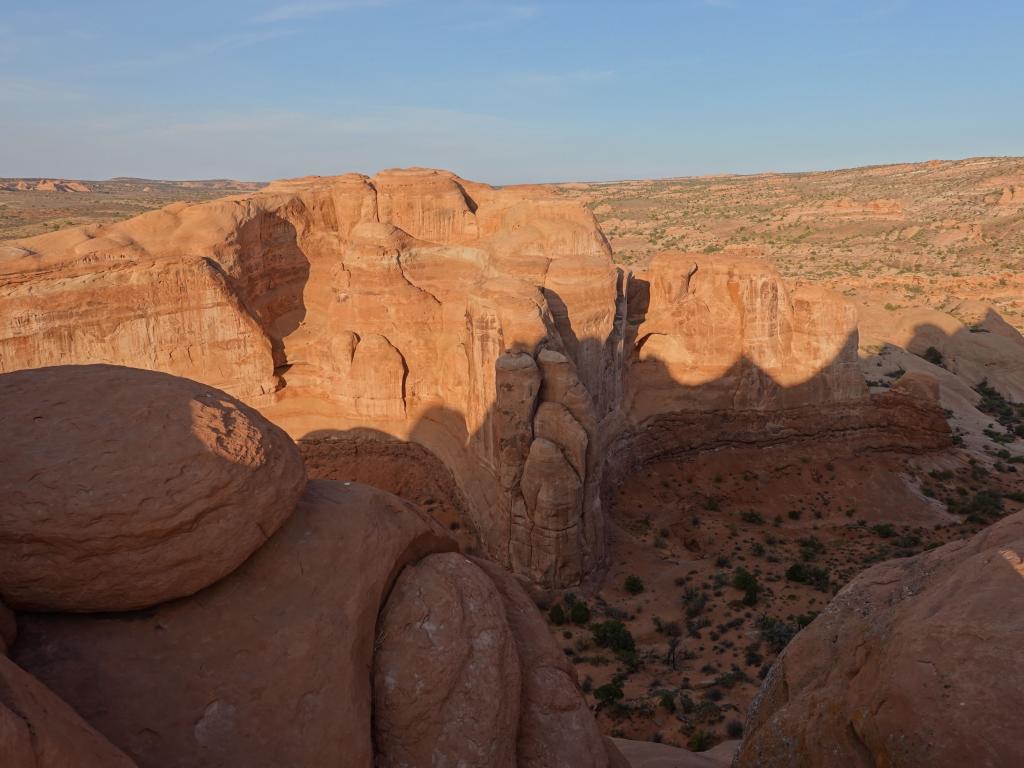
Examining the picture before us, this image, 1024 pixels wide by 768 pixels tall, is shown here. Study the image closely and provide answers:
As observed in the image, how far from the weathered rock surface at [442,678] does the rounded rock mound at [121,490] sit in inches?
73.1

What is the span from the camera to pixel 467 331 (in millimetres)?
24953

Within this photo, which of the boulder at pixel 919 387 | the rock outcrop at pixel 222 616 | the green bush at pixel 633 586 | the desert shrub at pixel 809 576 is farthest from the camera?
the boulder at pixel 919 387

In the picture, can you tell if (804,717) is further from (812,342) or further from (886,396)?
(886,396)

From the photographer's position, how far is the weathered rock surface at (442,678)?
7000 millimetres

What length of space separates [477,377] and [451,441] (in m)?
3.74

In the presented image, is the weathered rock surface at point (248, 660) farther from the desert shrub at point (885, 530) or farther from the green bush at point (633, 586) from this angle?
the desert shrub at point (885, 530)

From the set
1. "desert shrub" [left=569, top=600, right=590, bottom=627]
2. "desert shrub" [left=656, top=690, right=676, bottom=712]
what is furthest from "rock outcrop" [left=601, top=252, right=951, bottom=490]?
"desert shrub" [left=656, top=690, right=676, bottom=712]

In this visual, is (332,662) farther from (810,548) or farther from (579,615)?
(810,548)

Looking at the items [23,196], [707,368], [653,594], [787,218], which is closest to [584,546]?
[653,594]

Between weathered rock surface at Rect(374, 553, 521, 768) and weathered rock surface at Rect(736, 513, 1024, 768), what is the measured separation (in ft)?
10.8

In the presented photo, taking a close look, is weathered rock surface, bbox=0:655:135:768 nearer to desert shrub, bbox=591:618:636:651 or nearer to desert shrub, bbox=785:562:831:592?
desert shrub, bbox=591:618:636:651

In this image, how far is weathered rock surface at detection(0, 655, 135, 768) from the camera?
12.6 feet

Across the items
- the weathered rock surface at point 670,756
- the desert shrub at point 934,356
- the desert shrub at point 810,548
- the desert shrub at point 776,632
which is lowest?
the desert shrub at point 810,548

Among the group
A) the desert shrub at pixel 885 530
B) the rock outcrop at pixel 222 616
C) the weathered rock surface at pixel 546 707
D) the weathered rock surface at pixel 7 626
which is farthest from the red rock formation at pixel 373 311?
the weathered rock surface at pixel 7 626
